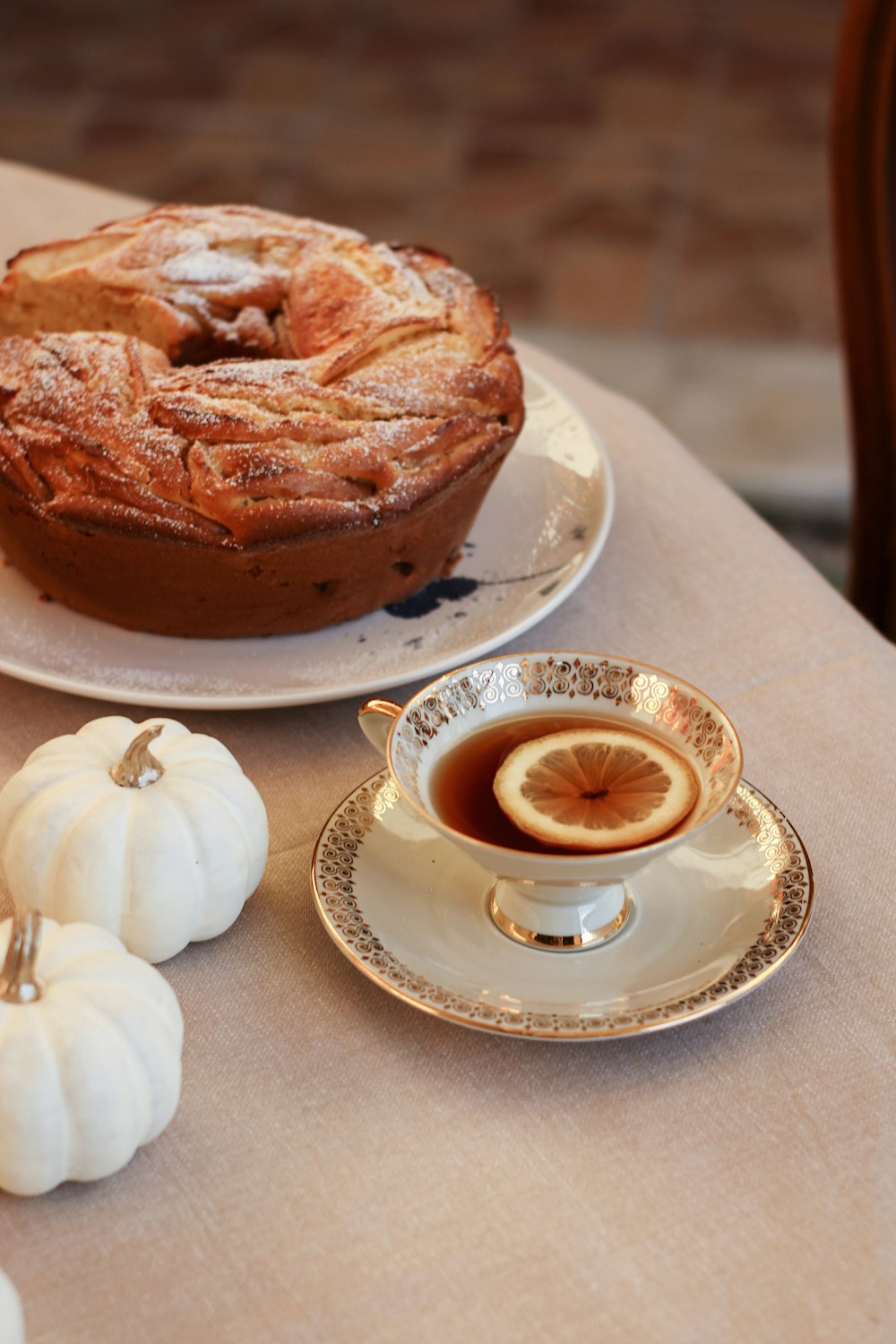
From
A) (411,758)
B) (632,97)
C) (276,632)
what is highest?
(411,758)

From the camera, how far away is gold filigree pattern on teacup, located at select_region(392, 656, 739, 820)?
840 mm

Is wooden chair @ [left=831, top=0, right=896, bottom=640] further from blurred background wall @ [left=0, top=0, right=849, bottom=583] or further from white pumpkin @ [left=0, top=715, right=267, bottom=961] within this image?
white pumpkin @ [left=0, top=715, right=267, bottom=961]

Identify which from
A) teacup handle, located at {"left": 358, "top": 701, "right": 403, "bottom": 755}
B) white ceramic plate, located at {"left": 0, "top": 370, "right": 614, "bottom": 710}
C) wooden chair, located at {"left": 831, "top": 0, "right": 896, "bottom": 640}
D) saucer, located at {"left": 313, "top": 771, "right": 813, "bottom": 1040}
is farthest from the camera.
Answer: wooden chair, located at {"left": 831, "top": 0, "right": 896, "bottom": 640}

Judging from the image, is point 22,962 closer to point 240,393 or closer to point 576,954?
point 576,954

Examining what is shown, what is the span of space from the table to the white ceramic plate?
0.41 ft

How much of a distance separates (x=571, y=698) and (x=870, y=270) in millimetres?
1113

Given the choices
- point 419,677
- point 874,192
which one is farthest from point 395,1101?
point 874,192

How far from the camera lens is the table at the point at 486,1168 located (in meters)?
0.67

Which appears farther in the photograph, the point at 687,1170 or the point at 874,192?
the point at 874,192

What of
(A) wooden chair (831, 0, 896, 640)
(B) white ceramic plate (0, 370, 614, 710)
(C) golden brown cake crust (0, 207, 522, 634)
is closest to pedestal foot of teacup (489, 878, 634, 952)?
(B) white ceramic plate (0, 370, 614, 710)

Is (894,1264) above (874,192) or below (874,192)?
below

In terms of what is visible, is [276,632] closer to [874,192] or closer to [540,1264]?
[540,1264]

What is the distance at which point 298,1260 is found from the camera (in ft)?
2.24

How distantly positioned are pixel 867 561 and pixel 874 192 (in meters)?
0.51
